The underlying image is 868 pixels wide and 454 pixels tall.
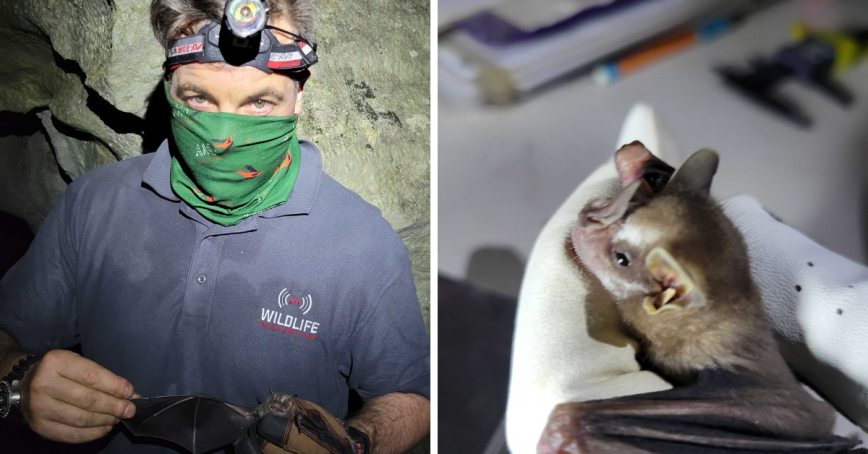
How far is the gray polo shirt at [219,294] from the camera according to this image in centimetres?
102

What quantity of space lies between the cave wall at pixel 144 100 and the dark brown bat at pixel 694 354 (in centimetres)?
40

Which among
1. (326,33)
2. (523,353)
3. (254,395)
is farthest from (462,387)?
(326,33)

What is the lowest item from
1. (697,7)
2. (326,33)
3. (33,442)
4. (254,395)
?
(33,442)

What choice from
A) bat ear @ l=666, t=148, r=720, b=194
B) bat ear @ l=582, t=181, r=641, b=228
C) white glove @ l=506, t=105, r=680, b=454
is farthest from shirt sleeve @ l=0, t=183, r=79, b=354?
bat ear @ l=666, t=148, r=720, b=194

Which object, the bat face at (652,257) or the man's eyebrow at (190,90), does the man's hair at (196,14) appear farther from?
the bat face at (652,257)

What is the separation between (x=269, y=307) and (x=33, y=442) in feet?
1.62

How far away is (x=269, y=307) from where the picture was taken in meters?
1.02

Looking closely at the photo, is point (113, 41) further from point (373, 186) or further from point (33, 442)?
Result: point (33, 442)

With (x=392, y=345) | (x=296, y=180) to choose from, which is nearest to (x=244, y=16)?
(x=296, y=180)

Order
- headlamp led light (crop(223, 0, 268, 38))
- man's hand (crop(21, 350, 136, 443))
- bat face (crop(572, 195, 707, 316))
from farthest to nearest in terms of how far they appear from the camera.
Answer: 1. man's hand (crop(21, 350, 136, 443))
2. headlamp led light (crop(223, 0, 268, 38))
3. bat face (crop(572, 195, 707, 316))

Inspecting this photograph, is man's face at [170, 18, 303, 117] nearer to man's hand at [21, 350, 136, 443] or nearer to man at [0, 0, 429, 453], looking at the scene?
man at [0, 0, 429, 453]

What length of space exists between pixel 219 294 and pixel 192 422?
221 mm

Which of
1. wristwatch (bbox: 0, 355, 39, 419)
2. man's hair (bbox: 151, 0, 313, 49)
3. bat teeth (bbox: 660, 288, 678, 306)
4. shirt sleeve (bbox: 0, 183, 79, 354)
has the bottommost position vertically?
wristwatch (bbox: 0, 355, 39, 419)

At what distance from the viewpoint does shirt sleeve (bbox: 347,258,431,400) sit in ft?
3.42
